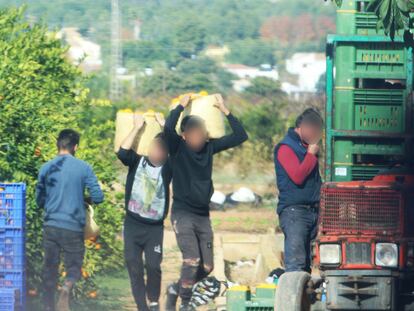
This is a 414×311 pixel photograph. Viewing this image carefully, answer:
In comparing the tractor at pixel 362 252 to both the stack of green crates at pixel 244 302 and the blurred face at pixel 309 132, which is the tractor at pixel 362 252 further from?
the blurred face at pixel 309 132

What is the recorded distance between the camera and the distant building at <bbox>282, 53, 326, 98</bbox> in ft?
276

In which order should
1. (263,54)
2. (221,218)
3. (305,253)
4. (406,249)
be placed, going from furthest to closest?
1. (263,54)
2. (221,218)
3. (305,253)
4. (406,249)

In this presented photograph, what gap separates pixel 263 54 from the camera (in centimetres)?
9881

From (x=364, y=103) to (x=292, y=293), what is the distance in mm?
3730

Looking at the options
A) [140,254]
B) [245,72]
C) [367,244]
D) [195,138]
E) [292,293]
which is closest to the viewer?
[292,293]

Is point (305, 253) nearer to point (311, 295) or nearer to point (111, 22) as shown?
point (311, 295)

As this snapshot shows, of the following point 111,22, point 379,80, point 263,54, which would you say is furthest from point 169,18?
point 379,80

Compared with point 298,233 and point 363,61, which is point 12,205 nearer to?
point 298,233

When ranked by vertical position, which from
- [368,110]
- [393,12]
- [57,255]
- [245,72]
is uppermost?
[245,72]

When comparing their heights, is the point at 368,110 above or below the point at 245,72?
below

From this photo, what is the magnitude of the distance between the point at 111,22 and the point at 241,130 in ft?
260

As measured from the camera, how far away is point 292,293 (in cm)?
818

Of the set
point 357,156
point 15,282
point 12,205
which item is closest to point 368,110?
point 357,156

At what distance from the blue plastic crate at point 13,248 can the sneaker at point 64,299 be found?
0.44 meters
